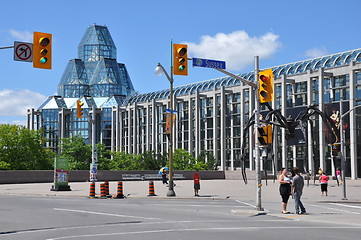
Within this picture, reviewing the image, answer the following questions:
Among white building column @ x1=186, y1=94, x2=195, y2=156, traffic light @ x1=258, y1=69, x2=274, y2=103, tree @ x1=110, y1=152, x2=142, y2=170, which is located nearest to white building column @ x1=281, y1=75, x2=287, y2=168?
tree @ x1=110, y1=152, x2=142, y2=170

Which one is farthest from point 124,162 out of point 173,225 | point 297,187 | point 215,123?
point 173,225

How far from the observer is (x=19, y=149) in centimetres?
7044

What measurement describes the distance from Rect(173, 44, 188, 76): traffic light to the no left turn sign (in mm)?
5007

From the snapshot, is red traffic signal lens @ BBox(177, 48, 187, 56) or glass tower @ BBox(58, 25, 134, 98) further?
glass tower @ BBox(58, 25, 134, 98)

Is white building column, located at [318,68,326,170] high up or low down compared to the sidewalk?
up

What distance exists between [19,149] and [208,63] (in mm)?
55022

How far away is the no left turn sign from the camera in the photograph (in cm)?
1692

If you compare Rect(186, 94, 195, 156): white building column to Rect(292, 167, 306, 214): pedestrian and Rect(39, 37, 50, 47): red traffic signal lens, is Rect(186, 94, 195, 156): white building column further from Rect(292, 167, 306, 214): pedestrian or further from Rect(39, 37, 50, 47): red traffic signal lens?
Rect(39, 37, 50, 47): red traffic signal lens

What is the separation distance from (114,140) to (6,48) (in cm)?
10588

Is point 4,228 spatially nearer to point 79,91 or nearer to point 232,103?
point 232,103

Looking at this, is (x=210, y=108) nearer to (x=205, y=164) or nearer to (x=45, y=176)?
(x=205, y=164)

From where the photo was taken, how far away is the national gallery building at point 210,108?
70188 millimetres

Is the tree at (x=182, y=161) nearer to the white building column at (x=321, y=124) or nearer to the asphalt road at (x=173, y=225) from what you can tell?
the white building column at (x=321, y=124)

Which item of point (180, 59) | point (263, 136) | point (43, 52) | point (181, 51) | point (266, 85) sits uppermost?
point (181, 51)
